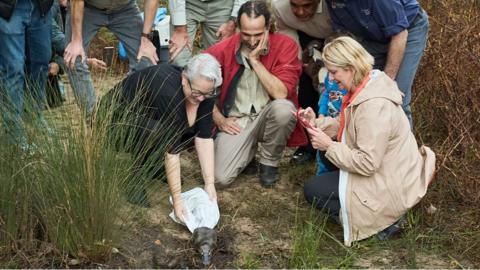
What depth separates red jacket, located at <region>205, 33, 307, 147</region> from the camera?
4.65 m

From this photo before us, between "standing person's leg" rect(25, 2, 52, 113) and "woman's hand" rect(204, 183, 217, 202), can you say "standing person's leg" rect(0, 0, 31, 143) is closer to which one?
"standing person's leg" rect(25, 2, 52, 113)

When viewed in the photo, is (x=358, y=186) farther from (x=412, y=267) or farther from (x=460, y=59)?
(x=460, y=59)

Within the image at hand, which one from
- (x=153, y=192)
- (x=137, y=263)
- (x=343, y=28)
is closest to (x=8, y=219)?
Answer: (x=137, y=263)

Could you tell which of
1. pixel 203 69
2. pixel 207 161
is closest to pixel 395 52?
pixel 203 69

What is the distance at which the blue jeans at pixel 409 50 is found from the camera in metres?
4.39

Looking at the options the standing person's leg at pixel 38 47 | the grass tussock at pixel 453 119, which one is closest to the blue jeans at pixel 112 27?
the standing person's leg at pixel 38 47

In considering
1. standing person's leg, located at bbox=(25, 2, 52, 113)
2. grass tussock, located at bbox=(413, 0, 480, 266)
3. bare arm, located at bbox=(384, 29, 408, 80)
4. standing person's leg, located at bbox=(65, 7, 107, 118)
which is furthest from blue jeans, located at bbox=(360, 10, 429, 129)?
standing person's leg, located at bbox=(25, 2, 52, 113)

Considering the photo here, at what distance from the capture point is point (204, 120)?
4.22 metres

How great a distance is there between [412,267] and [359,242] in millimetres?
338

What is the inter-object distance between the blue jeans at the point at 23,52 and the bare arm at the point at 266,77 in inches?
55.3

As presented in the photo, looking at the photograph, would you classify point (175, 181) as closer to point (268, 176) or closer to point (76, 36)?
point (268, 176)

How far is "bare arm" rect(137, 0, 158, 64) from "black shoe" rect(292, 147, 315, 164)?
4.17 feet

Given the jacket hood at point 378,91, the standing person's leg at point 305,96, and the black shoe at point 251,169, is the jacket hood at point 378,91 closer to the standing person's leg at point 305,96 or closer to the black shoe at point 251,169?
the standing person's leg at point 305,96

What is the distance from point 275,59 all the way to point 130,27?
45.4 inches
